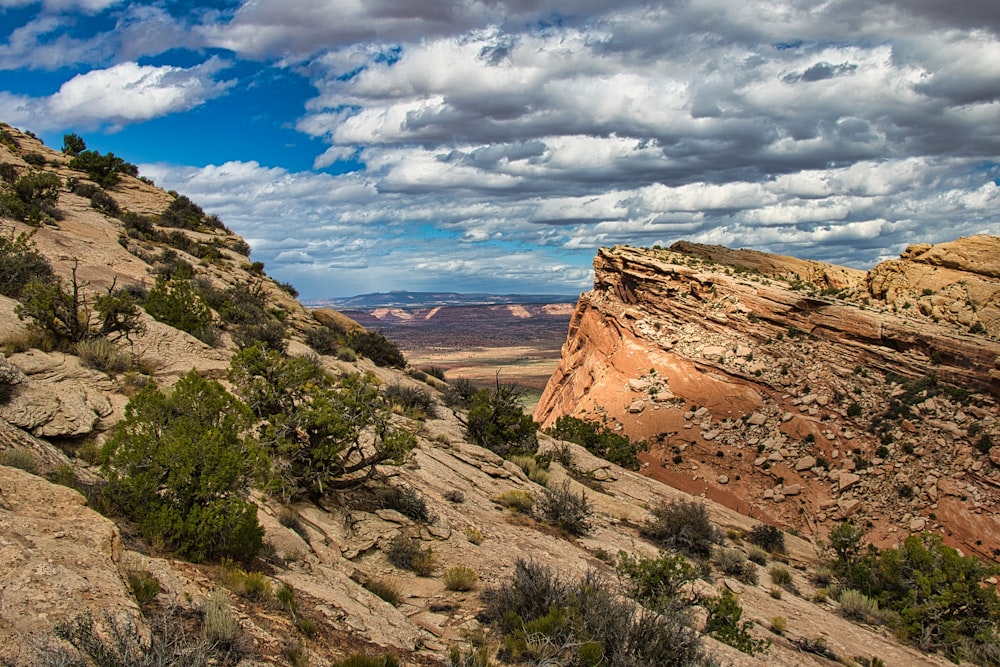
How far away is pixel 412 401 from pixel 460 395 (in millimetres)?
5080

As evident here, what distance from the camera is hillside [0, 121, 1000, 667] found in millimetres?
5230

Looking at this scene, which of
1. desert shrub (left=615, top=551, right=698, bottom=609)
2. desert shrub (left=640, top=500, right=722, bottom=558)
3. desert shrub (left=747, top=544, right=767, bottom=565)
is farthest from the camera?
desert shrub (left=747, top=544, right=767, bottom=565)

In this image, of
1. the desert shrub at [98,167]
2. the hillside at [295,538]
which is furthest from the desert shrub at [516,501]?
the desert shrub at [98,167]

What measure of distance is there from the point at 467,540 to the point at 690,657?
179 inches

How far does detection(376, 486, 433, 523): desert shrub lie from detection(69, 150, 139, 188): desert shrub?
103ft

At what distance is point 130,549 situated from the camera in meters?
6.05

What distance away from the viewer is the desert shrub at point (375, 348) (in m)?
27.7

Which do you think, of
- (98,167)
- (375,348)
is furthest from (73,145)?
(375,348)

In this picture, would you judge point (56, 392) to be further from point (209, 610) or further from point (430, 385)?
point (430, 385)

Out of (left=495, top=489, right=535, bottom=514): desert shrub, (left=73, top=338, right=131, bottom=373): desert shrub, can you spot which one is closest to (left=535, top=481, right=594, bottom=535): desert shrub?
(left=495, top=489, right=535, bottom=514): desert shrub

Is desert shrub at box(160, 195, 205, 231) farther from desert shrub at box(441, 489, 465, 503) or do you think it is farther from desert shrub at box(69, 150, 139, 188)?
desert shrub at box(441, 489, 465, 503)

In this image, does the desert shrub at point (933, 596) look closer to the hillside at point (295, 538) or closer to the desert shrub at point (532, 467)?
the hillside at point (295, 538)

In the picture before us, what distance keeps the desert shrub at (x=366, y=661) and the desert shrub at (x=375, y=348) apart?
22.0 metres

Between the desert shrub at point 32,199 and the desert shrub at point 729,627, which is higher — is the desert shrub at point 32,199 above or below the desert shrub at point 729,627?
above
